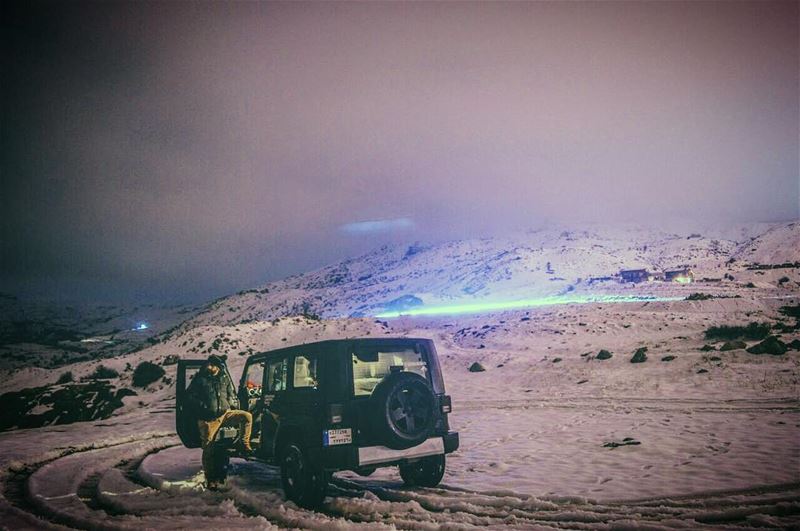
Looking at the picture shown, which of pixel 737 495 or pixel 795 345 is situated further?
pixel 795 345

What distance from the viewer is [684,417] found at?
1535 centimetres

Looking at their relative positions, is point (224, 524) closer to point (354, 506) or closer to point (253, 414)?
point (354, 506)

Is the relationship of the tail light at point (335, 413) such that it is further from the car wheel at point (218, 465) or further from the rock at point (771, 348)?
the rock at point (771, 348)

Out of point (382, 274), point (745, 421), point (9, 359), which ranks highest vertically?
point (382, 274)

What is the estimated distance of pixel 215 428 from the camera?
953 centimetres

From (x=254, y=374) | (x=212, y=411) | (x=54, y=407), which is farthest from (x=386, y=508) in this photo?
(x=54, y=407)

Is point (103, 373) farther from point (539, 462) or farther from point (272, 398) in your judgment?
point (539, 462)

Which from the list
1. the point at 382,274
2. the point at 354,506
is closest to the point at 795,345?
the point at 354,506

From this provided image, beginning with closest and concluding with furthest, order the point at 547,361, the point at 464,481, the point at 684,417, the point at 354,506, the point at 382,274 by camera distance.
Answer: the point at 354,506 < the point at 464,481 < the point at 684,417 < the point at 547,361 < the point at 382,274

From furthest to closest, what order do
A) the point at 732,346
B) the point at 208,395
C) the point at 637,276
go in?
the point at 637,276 → the point at 732,346 → the point at 208,395

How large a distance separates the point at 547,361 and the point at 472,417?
14523mm

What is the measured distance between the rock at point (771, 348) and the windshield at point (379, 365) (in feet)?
79.1

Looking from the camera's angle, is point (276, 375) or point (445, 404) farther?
point (276, 375)

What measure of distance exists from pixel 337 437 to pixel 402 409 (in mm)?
1065
